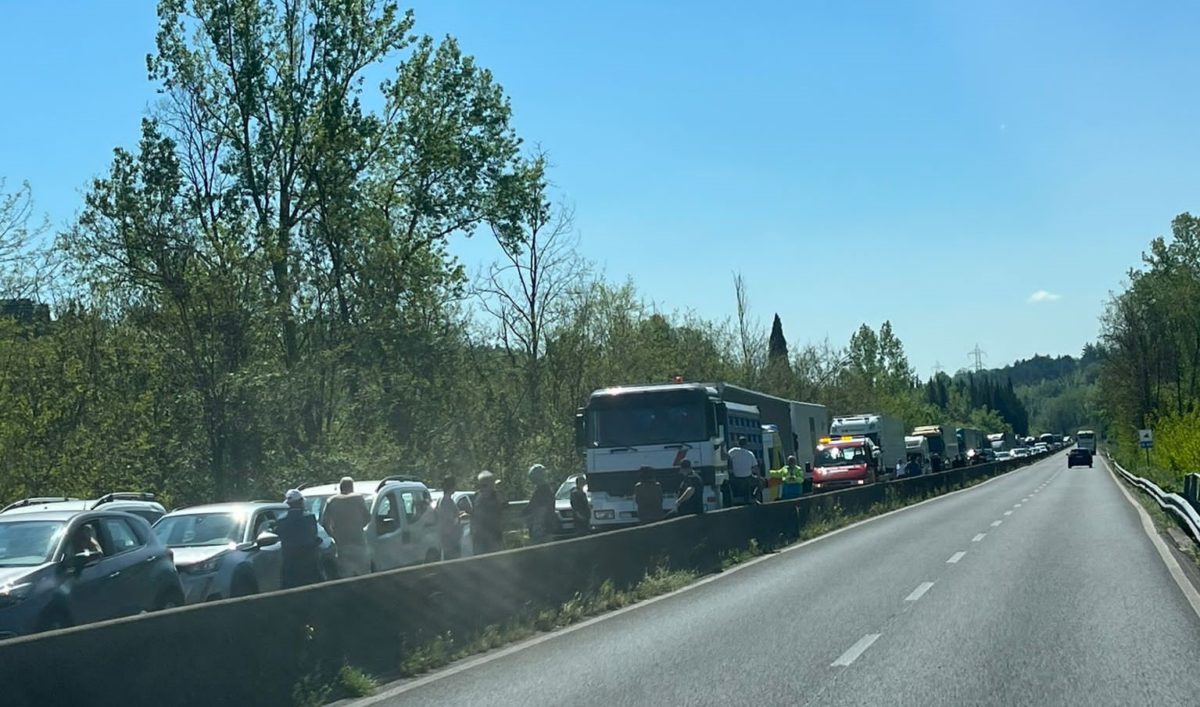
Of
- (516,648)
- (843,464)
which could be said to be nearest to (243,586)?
(516,648)

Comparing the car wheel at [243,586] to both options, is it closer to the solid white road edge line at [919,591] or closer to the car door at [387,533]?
the car door at [387,533]

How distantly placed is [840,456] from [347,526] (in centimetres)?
3526

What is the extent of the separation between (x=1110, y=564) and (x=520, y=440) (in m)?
26.7

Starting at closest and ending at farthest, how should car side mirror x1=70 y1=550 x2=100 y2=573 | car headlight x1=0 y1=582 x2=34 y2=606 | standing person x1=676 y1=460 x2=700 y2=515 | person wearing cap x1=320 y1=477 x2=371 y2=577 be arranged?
car headlight x1=0 y1=582 x2=34 y2=606 → car side mirror x1=70 y1=550 x2=100 y2=573 → person wearing cap x1=320 y1=477 x2=371 y2=577 → standing person x1=676 y1=460 x2=700 y2=515

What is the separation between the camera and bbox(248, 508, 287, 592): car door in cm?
1500

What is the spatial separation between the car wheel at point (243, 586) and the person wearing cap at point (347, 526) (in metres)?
1.45

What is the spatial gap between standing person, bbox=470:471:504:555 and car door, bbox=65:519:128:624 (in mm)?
6552

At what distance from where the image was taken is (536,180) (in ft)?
154

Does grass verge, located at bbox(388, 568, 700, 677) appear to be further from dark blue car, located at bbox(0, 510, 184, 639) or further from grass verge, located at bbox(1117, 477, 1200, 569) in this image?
grass verge, located at bbox(1117, 477, 1200, 569)

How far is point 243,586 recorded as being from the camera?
14625mm

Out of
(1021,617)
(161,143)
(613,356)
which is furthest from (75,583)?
(613,356)

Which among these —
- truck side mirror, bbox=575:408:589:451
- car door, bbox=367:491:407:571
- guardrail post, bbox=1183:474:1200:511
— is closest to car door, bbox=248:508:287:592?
car door, bbox=367:491:407:571

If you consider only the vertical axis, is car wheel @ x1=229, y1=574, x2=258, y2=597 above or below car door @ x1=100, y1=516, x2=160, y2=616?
below

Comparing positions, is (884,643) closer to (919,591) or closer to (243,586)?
(919,591)
